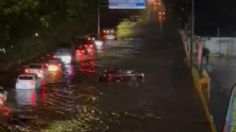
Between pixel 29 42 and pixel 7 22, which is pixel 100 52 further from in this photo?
pixel 7 22

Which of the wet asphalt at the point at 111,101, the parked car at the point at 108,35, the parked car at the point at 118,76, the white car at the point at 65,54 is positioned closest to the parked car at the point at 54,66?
the wet asphalt at the point at 111,101

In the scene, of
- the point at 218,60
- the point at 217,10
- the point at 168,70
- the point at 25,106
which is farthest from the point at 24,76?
the point at 217,10

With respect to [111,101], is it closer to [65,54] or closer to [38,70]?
[38,70]

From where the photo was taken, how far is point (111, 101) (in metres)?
40.9

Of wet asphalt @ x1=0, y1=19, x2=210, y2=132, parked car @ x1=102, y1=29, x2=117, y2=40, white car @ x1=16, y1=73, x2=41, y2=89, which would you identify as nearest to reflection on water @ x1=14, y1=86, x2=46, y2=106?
wet asphalt @ x1=0, y1=19, x2=210, y2=132

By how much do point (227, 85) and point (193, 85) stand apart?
2.56 m

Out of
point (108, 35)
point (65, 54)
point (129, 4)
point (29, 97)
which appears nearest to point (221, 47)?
point (129, 4)

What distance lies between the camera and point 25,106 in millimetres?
37719

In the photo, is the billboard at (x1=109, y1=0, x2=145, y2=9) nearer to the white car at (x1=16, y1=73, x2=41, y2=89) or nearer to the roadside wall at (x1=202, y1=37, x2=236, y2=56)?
the roadside wall at (x1=202, y1=37, x2=236, y2=56)

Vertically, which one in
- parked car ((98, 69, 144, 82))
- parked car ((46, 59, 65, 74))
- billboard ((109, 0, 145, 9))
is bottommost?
parked car ((98, 69, 144, 82))

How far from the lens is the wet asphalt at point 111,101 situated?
31.3m

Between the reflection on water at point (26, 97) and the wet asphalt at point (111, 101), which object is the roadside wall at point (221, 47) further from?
the reflection on water at point (26, 97)

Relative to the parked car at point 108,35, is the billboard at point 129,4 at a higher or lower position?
higher

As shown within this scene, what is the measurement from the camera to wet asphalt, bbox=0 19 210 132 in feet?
103
